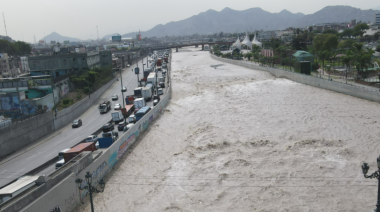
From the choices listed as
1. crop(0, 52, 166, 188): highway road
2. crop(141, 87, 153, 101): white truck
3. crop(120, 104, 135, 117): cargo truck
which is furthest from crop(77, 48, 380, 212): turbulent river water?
crop(0, 52, 166, 188): highway road

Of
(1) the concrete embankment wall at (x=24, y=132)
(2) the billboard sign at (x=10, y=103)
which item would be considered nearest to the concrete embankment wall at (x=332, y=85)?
(1) the concrete embankment wall at (x=24, y=132)

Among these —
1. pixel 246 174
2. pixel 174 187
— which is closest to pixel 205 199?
pixel 174 187

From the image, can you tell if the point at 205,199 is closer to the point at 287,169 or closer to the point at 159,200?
the point at 159,200

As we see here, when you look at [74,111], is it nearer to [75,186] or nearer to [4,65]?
[75,186]

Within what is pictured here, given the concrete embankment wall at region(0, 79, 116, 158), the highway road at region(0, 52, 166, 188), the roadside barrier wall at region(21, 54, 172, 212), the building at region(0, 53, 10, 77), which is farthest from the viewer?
the building at region(0, 53, 10, 77)

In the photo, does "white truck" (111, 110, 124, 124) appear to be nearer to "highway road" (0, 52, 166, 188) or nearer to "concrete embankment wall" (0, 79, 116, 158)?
"highway road" (0, 52, 166, 188)
